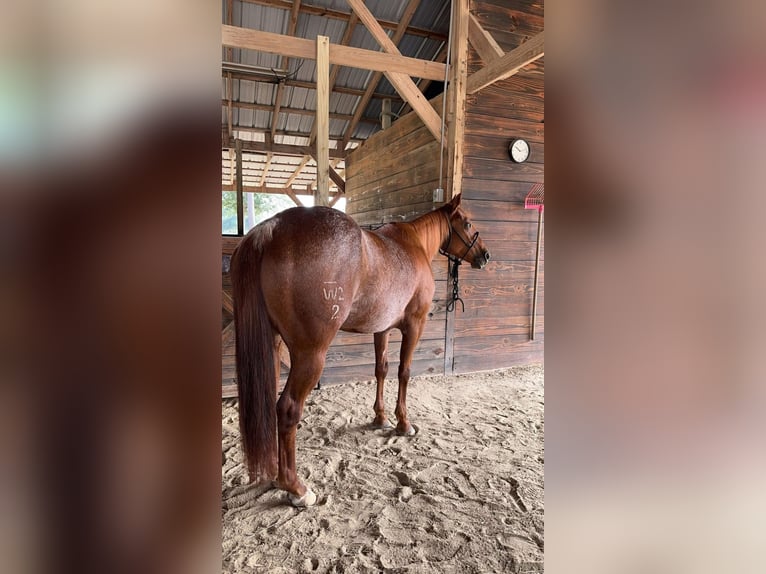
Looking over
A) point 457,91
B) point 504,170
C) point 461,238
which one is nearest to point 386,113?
point 457,91

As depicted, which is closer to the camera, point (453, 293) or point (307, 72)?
point (453, 293)

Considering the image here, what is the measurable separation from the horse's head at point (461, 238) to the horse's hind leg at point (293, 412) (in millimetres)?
1353

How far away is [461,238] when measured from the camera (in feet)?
8.35

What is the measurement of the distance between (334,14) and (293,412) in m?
3.76

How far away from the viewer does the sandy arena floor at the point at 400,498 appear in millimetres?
1214

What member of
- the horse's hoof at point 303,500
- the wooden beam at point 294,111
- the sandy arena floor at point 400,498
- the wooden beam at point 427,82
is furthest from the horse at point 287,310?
the wooden beam at point 294,111

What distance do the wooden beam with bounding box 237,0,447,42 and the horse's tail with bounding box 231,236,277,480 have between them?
3168 mm

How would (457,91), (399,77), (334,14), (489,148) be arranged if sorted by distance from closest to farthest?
(399,77)
(457,91)
(489,148)
(334,14)

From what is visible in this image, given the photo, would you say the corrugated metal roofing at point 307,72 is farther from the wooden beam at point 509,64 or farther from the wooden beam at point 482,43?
the wooden beam at point 509,64

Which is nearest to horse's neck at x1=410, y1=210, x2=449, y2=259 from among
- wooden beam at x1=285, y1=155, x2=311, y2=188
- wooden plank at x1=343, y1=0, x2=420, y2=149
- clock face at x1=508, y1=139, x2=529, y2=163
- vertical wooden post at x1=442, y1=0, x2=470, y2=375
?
vertical wooden post at x1=442, y1=0, x2=470, y2=375

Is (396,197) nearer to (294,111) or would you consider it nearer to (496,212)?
(496,212)
